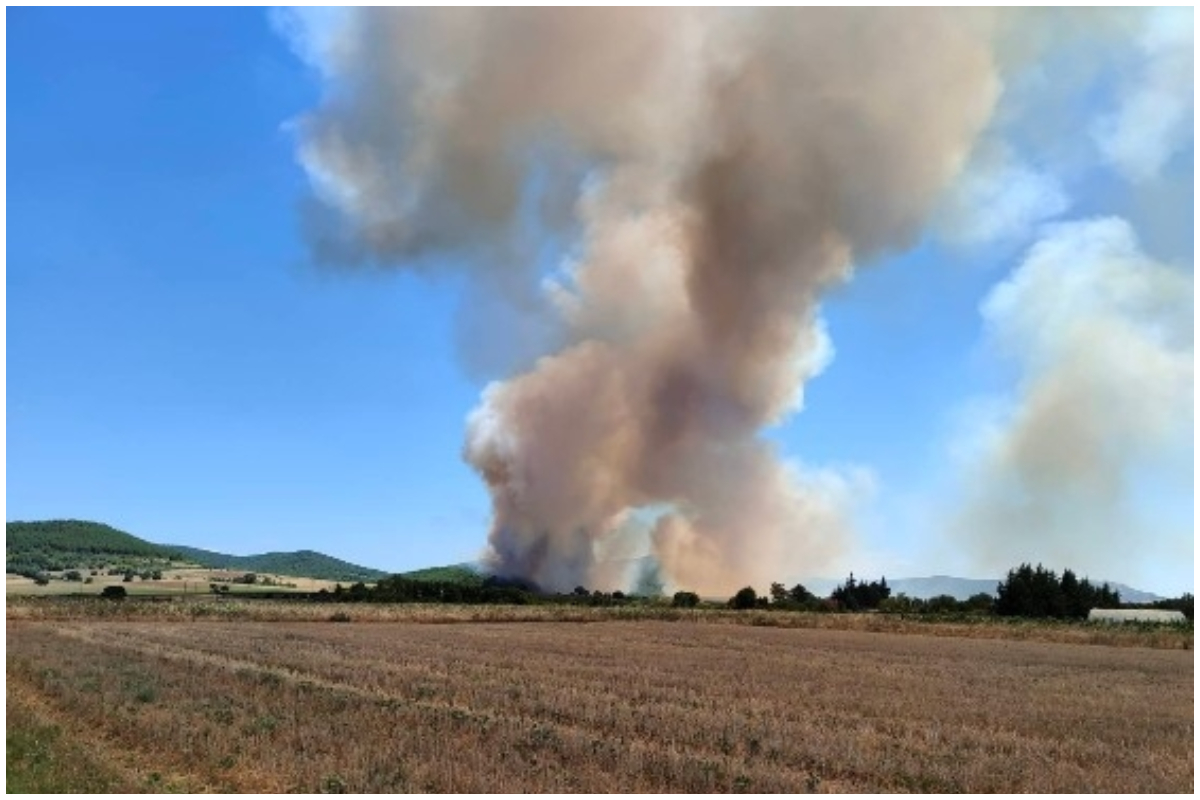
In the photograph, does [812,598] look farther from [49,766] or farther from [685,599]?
[49,766]

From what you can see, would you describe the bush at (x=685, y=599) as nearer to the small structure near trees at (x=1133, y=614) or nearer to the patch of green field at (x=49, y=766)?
the small structure near trees at (x=1133, y=614)

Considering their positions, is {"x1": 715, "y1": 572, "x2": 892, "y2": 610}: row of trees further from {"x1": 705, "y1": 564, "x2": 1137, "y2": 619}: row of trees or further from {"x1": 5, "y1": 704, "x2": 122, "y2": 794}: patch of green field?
{"x1": 5, "y1": 704, "x2": 122, "y2": 794}: patch of green field

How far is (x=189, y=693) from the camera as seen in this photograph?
27000mm

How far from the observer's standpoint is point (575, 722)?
22.8 metres

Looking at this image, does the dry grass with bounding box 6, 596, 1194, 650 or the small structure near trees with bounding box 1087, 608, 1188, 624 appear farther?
the small structure near trees with bounding box 1087, 608, 1188, 624

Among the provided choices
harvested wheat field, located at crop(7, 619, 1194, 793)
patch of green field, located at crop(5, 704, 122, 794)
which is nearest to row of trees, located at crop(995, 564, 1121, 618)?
harvested wheat field, located at crop(7, 619, 1194, 793)

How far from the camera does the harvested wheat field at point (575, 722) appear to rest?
55.4ft

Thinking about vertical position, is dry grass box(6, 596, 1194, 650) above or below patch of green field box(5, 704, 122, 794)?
below

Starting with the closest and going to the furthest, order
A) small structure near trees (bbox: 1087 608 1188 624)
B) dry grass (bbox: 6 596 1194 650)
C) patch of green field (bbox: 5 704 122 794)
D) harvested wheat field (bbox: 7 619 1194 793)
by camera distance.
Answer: patch of green field (bbox: 5 704 122 794)
harvested wheat field (bbox: 7 619 1194 793)
dry grass (bbox: 6 596 1194 650)
small structure near trees (bbox: 1087 608 1188 624)

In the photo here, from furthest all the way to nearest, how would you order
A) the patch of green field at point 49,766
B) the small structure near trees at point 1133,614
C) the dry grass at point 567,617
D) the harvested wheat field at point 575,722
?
the small structure near trees at point 1133,614 → the dry grass at point 567,617 → the harvested wheat field at point 575,722 → the patch of green field at point 49,766

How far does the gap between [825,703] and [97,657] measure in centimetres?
2641

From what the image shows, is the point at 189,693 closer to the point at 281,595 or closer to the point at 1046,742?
the point at 1046,742

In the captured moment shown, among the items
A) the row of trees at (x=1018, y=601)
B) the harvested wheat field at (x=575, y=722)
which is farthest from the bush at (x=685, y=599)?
the harvested wheat field at (x=575, y=722)

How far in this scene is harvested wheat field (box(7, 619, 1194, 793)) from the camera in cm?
1688
